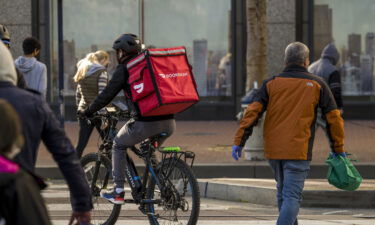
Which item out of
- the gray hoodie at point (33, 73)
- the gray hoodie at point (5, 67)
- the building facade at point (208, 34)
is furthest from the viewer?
the building facade at point (208, 34)

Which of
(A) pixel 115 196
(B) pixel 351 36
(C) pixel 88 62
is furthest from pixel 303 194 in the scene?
(B) pixel 351 36

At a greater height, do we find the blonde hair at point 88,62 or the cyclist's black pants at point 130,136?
the blonde hair at point 88,62

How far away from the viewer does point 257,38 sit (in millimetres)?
12820

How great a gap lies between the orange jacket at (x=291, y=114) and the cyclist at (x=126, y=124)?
0.82 metres

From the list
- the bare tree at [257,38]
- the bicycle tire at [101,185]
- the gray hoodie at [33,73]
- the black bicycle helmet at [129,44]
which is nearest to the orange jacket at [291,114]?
the black bicycle helmet at [129,44]

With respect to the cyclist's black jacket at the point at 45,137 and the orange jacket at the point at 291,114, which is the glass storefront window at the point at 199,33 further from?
the cyclist's black jacket at the point at 45,137

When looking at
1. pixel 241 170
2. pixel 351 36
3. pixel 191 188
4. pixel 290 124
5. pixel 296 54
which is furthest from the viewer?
pixel 351 36

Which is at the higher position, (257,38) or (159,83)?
(257,38)

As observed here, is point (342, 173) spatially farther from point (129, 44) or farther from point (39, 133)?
point (39, 133)

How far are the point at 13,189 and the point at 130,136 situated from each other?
3939 millimetres

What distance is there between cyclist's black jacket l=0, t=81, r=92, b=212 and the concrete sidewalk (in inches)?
212

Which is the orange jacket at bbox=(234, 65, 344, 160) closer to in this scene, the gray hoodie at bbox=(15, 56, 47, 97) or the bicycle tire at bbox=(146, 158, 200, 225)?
the bicycle tire at bbox=(146, 158, 200, 225)

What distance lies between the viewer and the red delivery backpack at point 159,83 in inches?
263

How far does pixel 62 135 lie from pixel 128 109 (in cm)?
320
